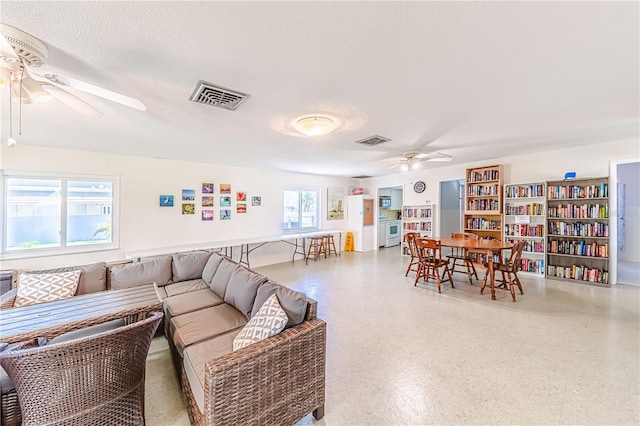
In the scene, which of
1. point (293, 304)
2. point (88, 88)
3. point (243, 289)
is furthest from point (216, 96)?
point (293, 304)

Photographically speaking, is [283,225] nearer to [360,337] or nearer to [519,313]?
[360,337]

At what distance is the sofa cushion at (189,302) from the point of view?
229 centimetres

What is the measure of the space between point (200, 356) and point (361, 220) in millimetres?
6266

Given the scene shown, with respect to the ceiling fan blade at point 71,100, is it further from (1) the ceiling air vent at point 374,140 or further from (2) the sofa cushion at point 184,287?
(1) the ceiling air vent at point 374,140

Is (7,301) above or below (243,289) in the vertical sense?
below

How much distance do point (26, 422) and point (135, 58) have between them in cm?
203

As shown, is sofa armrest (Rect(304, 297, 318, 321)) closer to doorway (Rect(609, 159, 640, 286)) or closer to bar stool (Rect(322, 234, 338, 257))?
bar stool (Rect(322, 234, 338, 257))

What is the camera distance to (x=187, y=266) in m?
3.21

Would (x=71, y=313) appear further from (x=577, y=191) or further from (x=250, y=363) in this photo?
(x=577, y=191)

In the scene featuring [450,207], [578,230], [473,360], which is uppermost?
[450,207]

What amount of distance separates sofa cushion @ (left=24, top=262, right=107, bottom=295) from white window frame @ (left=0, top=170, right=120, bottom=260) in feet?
5.10

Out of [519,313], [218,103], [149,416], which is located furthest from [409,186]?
[149,416]

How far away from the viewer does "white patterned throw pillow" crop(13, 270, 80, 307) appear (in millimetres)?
2350

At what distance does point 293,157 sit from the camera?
4656mm
